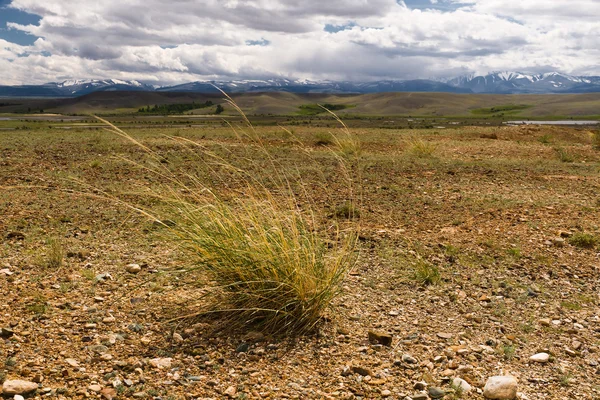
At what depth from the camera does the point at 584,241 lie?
5.64m

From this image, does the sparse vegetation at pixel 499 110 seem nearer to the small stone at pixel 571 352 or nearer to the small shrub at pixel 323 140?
the small shrub at pixel 323 140

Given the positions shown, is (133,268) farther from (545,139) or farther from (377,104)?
(377,104)

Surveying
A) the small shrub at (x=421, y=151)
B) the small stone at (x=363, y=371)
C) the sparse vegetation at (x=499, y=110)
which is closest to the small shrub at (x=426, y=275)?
the small stone at (x=363, y=371)

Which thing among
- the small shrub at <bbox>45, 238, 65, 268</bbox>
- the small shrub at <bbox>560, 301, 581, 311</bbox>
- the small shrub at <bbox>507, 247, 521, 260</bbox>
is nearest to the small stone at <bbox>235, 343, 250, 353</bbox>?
the small shrub at <bbox>45, 238, 65, 268</bbox>

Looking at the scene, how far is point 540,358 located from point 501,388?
0.62 metres

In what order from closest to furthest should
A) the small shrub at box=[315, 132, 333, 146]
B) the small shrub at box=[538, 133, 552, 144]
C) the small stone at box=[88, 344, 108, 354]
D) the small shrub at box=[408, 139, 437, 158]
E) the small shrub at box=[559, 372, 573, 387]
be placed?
1. the small shrub at box=[559, 372, 573, 387]
2. the small stone at box=[88, 344, 108, 354]
3. the small shrub at box=[408, 139, 437, 158]
4. the small shrub at box=[315, 132, 333, 146]
5. the small shrub at box=[538, 133, 552, 144]

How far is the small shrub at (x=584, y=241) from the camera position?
18.5ft

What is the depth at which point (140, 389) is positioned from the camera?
276 cm

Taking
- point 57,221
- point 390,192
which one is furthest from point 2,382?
point 390,192

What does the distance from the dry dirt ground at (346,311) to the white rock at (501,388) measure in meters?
0.07

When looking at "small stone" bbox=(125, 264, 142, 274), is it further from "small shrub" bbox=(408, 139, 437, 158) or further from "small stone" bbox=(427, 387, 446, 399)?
"small shrub" bbox=(408, 139, 437, 158)

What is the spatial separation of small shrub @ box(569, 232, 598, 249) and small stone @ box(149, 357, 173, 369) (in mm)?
4927

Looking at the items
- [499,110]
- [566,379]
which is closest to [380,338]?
[566,379]

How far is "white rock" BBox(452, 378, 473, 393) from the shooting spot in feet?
9.46
